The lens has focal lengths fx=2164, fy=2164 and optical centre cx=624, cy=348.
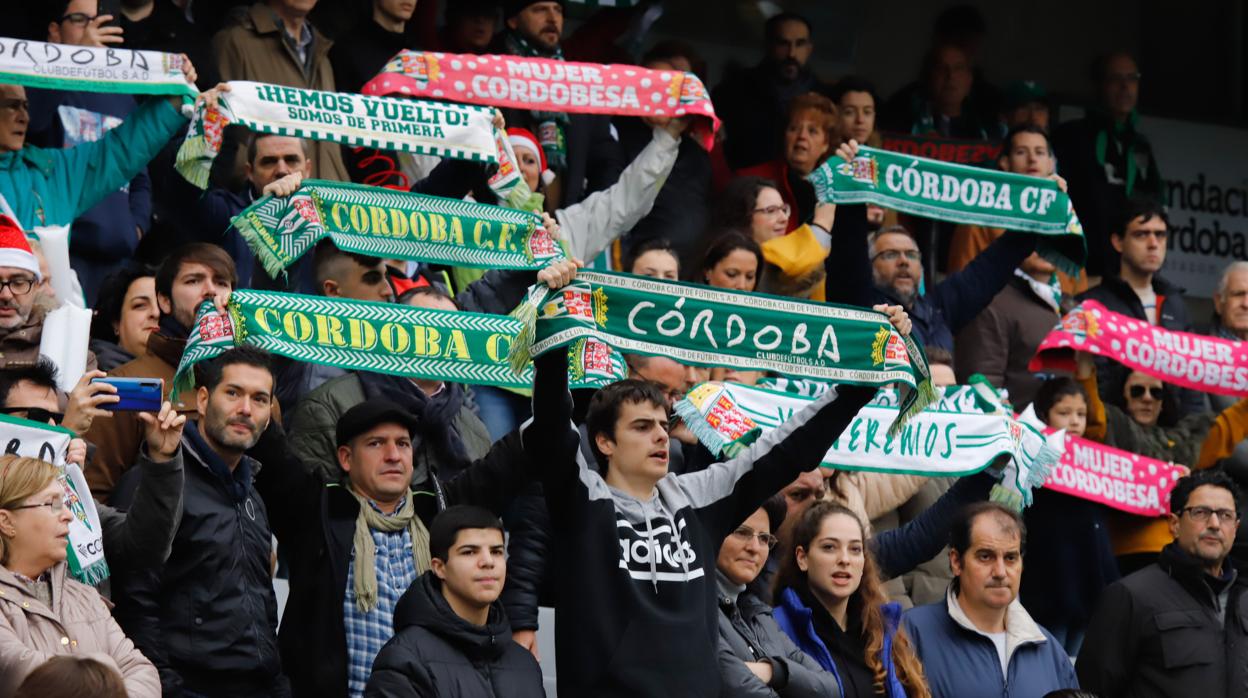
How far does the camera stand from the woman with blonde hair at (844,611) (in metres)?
7.37

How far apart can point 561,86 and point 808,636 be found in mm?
3517

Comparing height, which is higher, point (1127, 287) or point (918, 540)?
point (1127, 287)

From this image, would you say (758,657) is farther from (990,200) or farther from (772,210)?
(772,210)

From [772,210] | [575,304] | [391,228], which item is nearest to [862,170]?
[772,210]

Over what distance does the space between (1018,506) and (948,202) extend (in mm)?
2028

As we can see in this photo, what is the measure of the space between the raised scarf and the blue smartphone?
88 centimetres

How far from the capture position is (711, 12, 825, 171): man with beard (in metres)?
12.2

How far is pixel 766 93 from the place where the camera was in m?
12.3

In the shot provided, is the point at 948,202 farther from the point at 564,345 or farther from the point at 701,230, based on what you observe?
the point at 564,345

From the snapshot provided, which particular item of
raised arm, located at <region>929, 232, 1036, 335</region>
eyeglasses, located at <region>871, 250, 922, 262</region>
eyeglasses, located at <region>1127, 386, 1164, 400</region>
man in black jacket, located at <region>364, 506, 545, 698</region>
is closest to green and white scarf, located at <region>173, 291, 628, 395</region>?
man in black jacket, located at <region>364, 506, 545, 698</region>

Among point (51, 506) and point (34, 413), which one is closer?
point (51, 506)

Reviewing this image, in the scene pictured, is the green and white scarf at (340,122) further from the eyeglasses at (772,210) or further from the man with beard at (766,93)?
the man with beard at (766,93)

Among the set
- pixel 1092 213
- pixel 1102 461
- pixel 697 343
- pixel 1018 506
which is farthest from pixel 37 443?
pixel 1092 213

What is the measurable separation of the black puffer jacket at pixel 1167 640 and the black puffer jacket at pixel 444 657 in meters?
2.68
